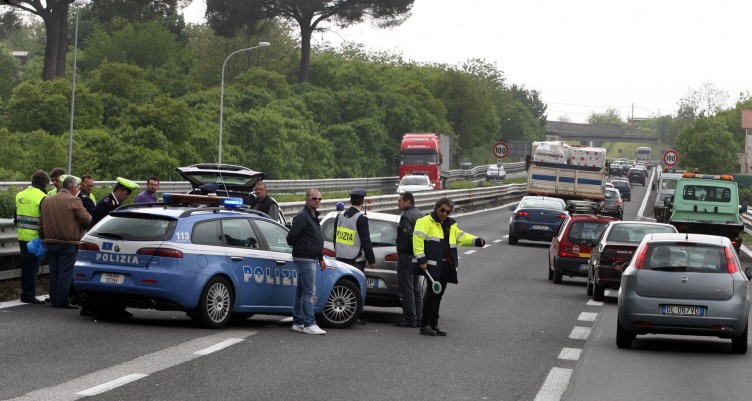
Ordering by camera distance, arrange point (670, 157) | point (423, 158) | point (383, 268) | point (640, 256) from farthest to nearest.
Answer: point (423, 158) → point (670, 157) → point (383, 268) → point (640, 256)

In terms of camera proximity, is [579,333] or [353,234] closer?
[579,333]

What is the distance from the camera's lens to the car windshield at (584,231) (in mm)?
24578

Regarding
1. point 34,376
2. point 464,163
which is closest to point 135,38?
point 464,163

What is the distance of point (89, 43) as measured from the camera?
9738 centimetres

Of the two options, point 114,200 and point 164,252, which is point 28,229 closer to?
point 114,200

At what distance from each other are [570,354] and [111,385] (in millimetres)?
5428

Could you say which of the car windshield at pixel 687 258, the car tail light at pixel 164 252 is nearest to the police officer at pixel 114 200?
the car tail light at pixel 164 252

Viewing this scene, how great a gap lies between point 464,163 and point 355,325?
113m

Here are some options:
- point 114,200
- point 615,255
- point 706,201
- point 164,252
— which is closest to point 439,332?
point 164,252

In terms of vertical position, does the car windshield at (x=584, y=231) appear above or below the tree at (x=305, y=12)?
below

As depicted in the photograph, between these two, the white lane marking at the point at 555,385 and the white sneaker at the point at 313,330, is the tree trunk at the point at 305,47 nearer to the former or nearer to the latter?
the white sneaker at the point at 313,330

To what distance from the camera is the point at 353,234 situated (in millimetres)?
16484

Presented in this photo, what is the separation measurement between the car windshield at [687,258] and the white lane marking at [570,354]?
4.25 ft

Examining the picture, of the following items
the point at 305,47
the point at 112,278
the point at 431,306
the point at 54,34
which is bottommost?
the point at 431,306
